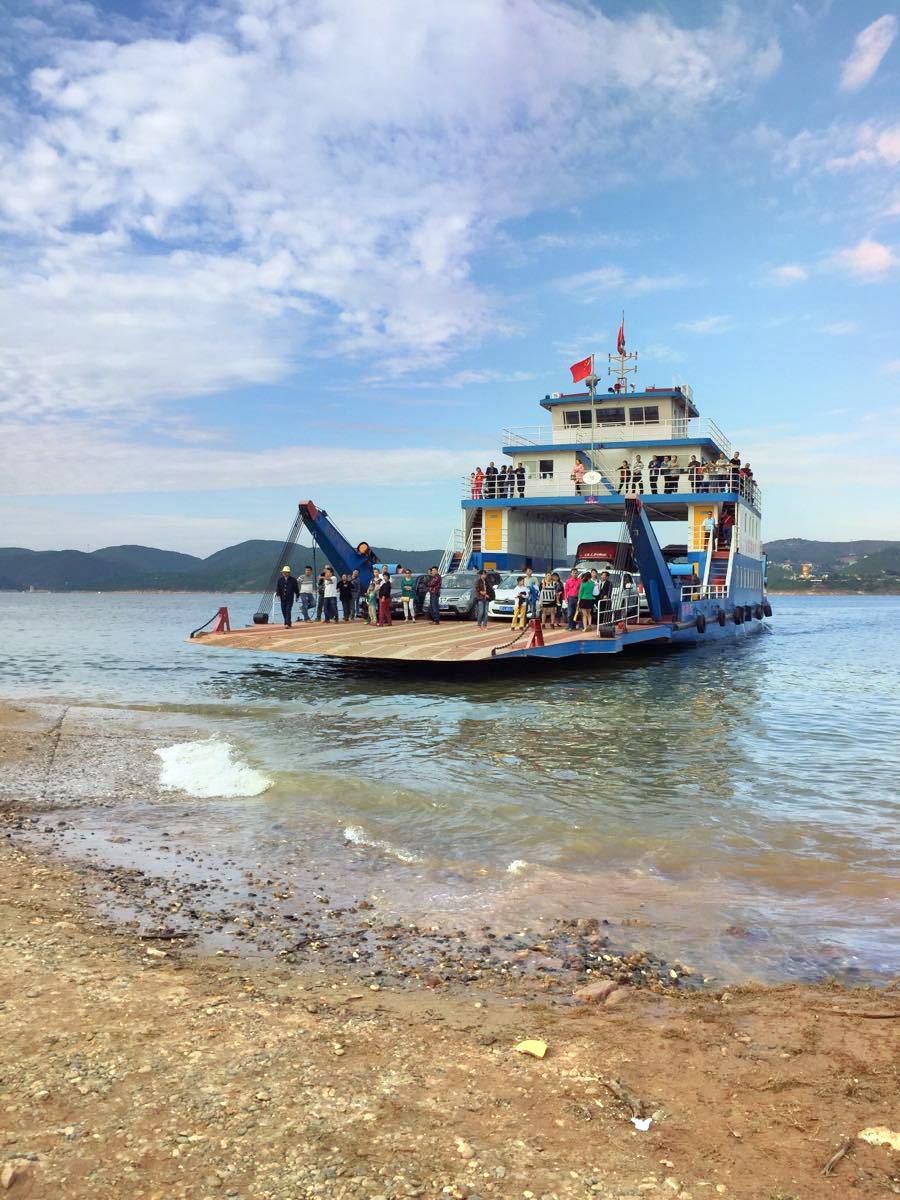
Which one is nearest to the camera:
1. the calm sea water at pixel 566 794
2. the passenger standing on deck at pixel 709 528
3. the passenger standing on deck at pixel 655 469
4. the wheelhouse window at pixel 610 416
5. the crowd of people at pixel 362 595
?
the calm sea water at pixel 566 794

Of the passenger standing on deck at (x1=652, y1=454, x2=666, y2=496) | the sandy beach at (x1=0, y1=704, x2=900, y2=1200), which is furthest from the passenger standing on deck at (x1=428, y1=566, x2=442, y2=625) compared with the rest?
the sandy beach at (x1=0, y1=704, x2=900, y2=1200)

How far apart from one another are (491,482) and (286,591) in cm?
1166

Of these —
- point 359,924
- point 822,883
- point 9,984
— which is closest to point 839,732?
point 822,883

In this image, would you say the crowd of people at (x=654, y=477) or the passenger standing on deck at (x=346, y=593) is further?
the crowd of people at (x=654, y=477)

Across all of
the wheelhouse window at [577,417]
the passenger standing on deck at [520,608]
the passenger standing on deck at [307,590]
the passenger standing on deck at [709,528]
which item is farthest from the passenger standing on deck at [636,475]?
the passenger standing on deck at [307,590]

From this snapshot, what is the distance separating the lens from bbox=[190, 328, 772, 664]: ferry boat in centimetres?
1881

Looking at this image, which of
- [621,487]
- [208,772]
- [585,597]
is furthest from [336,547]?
[208,772]

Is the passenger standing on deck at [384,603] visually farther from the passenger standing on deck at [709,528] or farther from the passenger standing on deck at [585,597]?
the passenger standing on deck at [709,528]

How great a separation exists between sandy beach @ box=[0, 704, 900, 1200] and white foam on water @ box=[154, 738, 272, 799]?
436 cm

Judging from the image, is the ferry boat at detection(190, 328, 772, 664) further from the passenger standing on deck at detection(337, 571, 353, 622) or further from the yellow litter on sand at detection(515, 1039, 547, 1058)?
the yellow litter on sand at detection(515, 1039, 547, 1058)

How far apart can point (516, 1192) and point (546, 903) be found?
132 inches

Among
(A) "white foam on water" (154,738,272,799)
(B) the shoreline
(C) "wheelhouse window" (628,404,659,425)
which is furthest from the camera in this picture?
(C) "wheelhouse window" (628,404,659,425)

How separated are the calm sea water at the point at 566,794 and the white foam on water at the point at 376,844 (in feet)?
0.12

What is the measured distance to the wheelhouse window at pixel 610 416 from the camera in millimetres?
34844
